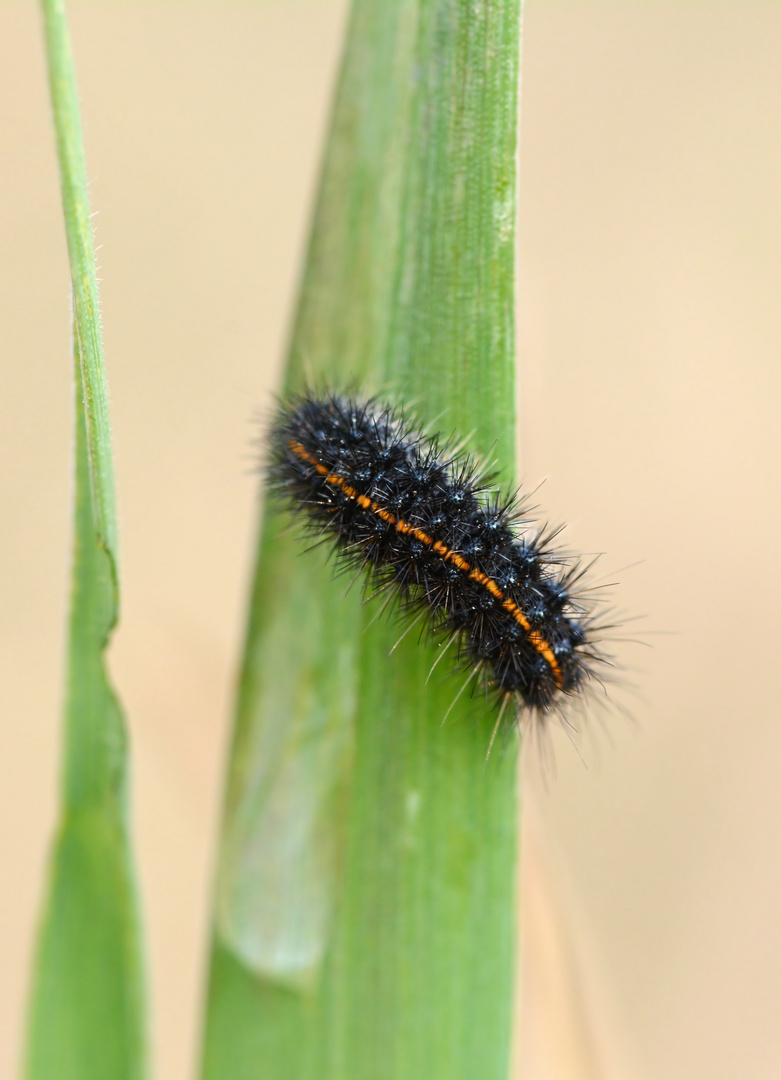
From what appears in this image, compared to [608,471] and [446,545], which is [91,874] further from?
[608,471]

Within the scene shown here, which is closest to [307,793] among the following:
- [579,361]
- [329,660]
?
[329,660]

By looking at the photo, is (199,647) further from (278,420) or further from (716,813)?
(716,813)

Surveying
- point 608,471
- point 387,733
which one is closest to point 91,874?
point 387,733

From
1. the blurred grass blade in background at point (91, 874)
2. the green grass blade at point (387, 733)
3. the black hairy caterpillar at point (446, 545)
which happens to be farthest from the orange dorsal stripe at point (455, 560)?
the blurred grass blade in background at point (91, 874)

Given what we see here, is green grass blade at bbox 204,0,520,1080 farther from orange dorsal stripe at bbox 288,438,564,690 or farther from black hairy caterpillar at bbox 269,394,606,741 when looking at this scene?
orange dorsal stripe at bbox 288,438,564,690

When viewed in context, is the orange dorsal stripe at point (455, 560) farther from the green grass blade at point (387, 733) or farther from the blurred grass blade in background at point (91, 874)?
the blurred grass blade in background at point (91, 874)

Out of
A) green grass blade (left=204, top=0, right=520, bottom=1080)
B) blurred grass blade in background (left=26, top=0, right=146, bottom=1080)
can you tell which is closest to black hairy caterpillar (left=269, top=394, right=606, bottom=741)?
green grass blade (left=204, top=0, right=520, bottom=1080)

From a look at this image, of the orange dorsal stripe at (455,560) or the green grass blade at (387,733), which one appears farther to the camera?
the orange dorsal stripe at (455,560)

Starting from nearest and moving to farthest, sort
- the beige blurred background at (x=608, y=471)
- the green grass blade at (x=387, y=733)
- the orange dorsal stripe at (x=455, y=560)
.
Result: the green grass blade at (x=387, y=733), the orange dorsal stripe at (x=455, y=560), the beige blurred background at (x=608, y=471)
